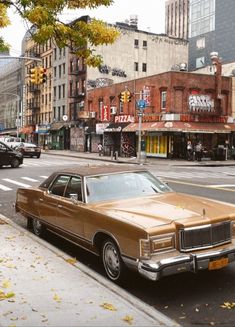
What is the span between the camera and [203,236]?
19.3ft

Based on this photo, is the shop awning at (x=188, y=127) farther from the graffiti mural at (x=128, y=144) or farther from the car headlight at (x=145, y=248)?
the car headlight at (x=145, y=248)

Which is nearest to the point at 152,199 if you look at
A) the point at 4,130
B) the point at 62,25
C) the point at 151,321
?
the point at 151,321

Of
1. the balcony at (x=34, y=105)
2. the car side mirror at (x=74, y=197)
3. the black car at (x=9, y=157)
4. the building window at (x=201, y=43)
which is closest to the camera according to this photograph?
the car side mirror at (x=74, y=197)

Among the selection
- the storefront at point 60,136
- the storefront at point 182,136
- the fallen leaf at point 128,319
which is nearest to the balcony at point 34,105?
the storefront at point 60,136

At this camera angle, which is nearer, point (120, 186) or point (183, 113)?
point (120, 186)

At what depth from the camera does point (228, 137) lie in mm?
43688

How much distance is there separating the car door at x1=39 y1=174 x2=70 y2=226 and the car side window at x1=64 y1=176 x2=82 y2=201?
0.17 metres

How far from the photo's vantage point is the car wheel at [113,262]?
613cm

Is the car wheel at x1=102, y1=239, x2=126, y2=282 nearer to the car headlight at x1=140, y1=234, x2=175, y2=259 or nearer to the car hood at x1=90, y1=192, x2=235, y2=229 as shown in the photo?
the car hood at x1=90, y1=192, x2=235, y2=229

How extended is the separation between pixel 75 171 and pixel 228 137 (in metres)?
37.4

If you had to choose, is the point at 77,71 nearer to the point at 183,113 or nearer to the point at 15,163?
the point at 183,113

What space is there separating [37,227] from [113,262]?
3157 millimetres

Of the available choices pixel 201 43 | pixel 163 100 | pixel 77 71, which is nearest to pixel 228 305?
pixel 163 100

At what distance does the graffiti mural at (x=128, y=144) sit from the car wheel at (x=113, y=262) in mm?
41569
